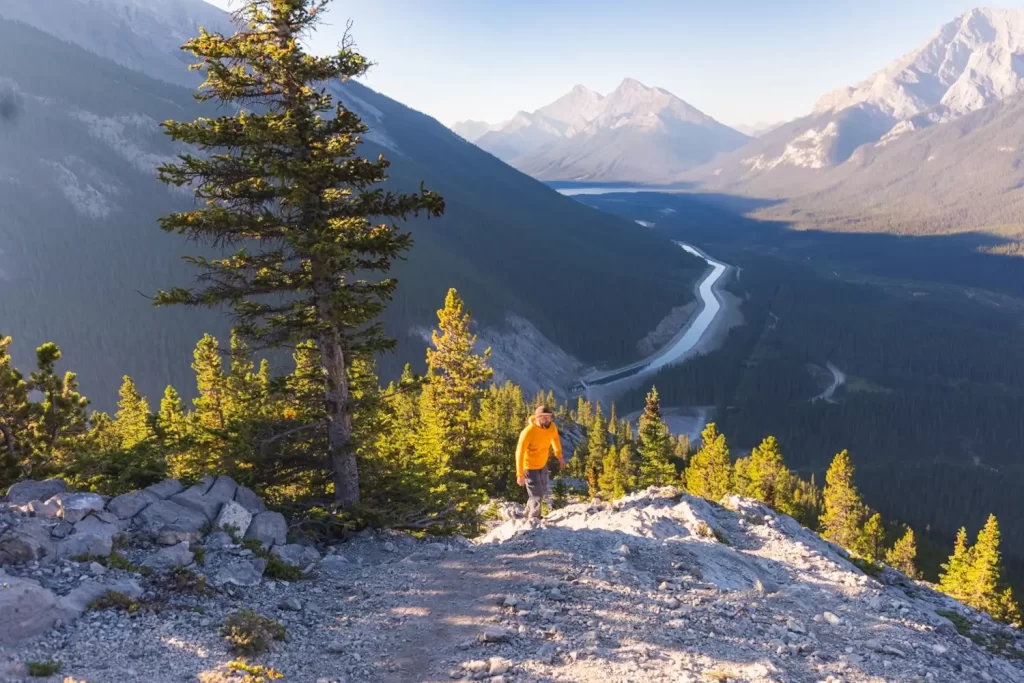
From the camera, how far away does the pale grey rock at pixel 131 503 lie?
12214 millimetres

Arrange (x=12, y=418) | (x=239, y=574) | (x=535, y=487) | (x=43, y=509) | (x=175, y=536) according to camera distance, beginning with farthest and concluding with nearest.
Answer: (x=12, y=418)
(x=535, y=487)
(x=175, y=536)
(x=239, y=574)
(x=43, y=509)

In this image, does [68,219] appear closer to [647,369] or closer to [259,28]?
[647,369]

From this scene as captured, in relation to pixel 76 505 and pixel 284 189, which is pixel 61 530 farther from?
pixel 284 189

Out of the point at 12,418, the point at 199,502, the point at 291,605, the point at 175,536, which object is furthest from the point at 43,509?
the point at 12,418

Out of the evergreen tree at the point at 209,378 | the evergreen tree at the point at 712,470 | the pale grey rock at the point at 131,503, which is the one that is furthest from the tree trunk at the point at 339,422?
the evergreen tree at the point at 712,470

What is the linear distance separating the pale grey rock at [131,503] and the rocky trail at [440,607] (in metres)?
0.04

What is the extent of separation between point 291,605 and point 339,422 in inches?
218

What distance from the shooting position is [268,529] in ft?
44.1

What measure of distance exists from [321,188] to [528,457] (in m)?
8.50

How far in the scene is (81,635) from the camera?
8.68 meters

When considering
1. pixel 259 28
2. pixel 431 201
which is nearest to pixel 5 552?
pixel 431 201

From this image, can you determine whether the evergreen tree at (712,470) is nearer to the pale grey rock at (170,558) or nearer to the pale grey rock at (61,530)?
the pale grey rock at (170,558)

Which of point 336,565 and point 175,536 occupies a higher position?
point 175,536

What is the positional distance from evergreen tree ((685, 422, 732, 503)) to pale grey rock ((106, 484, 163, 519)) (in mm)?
38150
